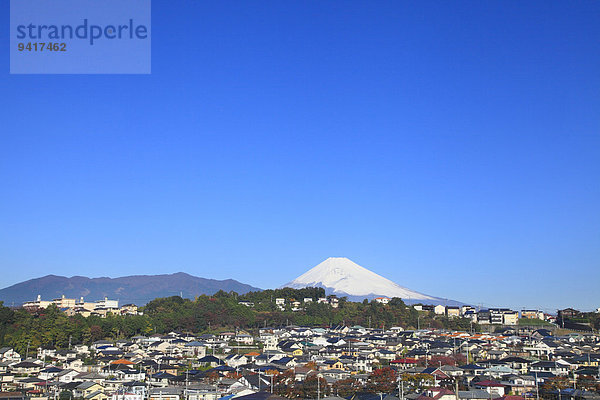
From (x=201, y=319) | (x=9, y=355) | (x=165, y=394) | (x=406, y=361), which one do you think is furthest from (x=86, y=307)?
(x=165, y=394)

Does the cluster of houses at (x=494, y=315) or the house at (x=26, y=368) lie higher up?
the house at (x=26, y=368)

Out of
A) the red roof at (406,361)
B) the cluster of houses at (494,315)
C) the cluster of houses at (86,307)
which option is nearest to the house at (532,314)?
the cluster of houses at (494,315)

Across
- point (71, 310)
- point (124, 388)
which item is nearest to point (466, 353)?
point (124, 388)

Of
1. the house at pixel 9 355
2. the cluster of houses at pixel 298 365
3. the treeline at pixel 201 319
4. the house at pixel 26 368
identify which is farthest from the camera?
the treeline at pixel 201 319

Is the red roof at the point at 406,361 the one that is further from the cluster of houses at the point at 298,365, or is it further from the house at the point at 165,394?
the house at the point at 165,394

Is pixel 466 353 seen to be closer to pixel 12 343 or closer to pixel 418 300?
pixel 12 343

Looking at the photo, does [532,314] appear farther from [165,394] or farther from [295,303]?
[165,394]
